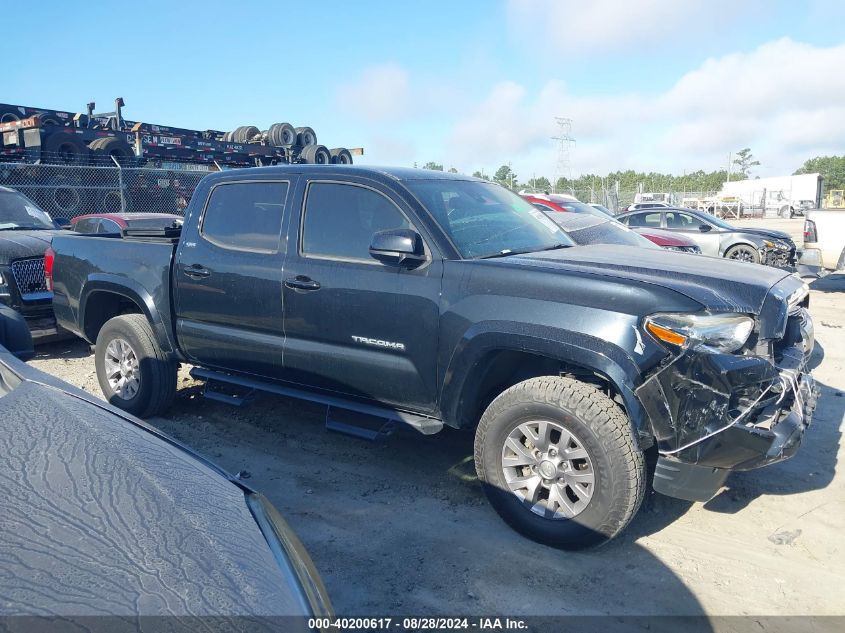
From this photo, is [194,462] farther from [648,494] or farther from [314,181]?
[648,494]

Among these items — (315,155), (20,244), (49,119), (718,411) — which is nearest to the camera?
(718,411)

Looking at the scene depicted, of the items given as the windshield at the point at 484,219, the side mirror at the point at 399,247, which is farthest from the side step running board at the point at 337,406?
the windshield at the point at 484,219

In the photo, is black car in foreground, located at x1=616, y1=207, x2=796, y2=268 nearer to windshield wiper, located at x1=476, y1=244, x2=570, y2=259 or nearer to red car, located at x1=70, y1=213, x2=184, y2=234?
windshield wiper, located at x1=476, y1=244, x2=570, y2=259

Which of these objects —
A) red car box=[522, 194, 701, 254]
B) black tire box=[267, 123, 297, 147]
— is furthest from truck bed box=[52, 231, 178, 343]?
black tire box=[267, 123, 297, 147]

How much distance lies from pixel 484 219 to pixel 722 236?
1099 cm

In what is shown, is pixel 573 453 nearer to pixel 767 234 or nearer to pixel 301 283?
pixel 301 283

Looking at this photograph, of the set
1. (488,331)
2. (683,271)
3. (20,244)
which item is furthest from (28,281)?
(683,271)

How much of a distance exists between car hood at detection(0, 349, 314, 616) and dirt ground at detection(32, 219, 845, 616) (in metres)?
1.26

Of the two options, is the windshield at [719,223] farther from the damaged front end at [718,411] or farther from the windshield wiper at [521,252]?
the damaged front end at [718,411]

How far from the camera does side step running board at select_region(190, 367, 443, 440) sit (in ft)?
12.9

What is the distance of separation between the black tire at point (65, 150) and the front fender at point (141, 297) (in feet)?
34.3

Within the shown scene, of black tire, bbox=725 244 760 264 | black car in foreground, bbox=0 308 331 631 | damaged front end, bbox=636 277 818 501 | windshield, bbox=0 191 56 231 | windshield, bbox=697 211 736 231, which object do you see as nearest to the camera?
black car in foreground, bbox=0 308 331 631

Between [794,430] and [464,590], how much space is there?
177 cm

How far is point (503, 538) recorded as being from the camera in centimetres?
361
